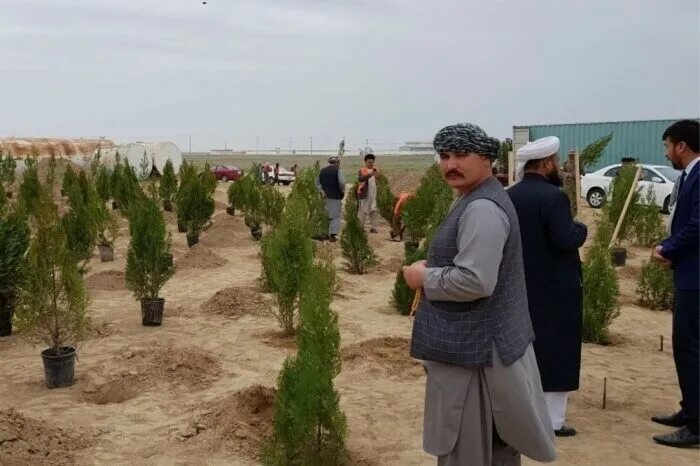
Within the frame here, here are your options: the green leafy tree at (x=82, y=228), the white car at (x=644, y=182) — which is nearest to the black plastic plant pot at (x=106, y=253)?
the green leafy tree at (x=82, y=228)

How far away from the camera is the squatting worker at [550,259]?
3.20 m

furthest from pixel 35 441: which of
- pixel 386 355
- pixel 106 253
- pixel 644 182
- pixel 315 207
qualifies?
pixel 644 182

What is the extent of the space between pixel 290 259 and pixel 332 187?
5.72 meters

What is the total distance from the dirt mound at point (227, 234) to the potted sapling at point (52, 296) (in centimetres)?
667

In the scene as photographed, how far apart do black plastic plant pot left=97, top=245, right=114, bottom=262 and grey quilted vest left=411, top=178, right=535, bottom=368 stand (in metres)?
8.58

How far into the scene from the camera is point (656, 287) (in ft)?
23.7

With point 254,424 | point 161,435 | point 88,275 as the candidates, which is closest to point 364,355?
point 254,424

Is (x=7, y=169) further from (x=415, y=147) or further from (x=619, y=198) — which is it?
(x=415, y=147)

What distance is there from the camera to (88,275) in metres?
8.86

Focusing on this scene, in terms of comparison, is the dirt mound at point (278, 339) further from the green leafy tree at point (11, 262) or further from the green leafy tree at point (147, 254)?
the green leafy tree at point (11, 262)

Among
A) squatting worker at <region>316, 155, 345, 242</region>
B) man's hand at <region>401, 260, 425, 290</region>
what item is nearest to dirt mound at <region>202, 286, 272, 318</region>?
squatting worker at <region>316, 155, 345, 242</region>

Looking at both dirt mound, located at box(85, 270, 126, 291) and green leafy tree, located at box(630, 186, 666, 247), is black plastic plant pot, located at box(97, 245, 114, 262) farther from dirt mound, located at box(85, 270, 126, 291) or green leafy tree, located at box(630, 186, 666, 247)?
green leafy tree, located at box(630, 186, 666, 247)

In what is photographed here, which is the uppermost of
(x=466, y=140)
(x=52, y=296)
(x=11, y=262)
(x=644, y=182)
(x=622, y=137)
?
(x=622, y=137)

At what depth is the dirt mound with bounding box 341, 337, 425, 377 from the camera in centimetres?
509
